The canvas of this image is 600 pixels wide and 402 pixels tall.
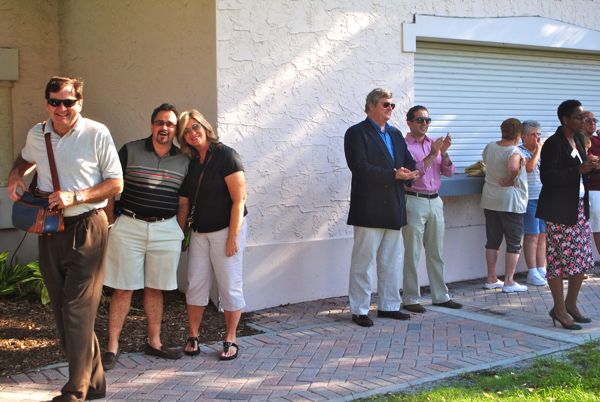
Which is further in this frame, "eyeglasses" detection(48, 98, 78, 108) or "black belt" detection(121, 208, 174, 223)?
"black belt" detection(121, 208, 174, 223)

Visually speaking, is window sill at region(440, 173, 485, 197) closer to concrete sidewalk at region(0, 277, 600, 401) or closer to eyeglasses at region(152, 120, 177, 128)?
concrete sidewalk at region(0, 277, 600, 401)

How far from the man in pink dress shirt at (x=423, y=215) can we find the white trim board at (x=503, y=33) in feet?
4.38

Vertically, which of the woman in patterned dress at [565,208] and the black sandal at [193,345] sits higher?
the woman in patterned dress at [565,208]

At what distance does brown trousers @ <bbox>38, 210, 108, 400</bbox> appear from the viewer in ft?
14.8

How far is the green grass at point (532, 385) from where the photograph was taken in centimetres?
467

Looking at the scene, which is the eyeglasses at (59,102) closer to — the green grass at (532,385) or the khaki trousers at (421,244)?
the green grass at (532,385)

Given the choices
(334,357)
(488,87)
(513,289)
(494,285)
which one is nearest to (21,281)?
(334,357)

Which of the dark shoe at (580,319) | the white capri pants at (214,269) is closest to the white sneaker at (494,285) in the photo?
the dark shoe at (580,319)

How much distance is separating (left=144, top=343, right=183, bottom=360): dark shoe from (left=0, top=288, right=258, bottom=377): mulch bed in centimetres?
20

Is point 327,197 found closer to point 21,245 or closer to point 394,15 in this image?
point 394,15

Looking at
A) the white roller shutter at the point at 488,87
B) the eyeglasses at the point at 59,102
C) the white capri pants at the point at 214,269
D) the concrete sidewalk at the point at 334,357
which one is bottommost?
the concrete sidewalk at the point at 334,357

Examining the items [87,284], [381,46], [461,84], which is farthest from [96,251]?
[461,84]

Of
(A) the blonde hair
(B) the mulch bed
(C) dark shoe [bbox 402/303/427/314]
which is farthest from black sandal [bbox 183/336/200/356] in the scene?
(C) dark shoe [bbox 402/303/427/314]

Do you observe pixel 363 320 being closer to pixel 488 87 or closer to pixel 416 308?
pixel 416 308
